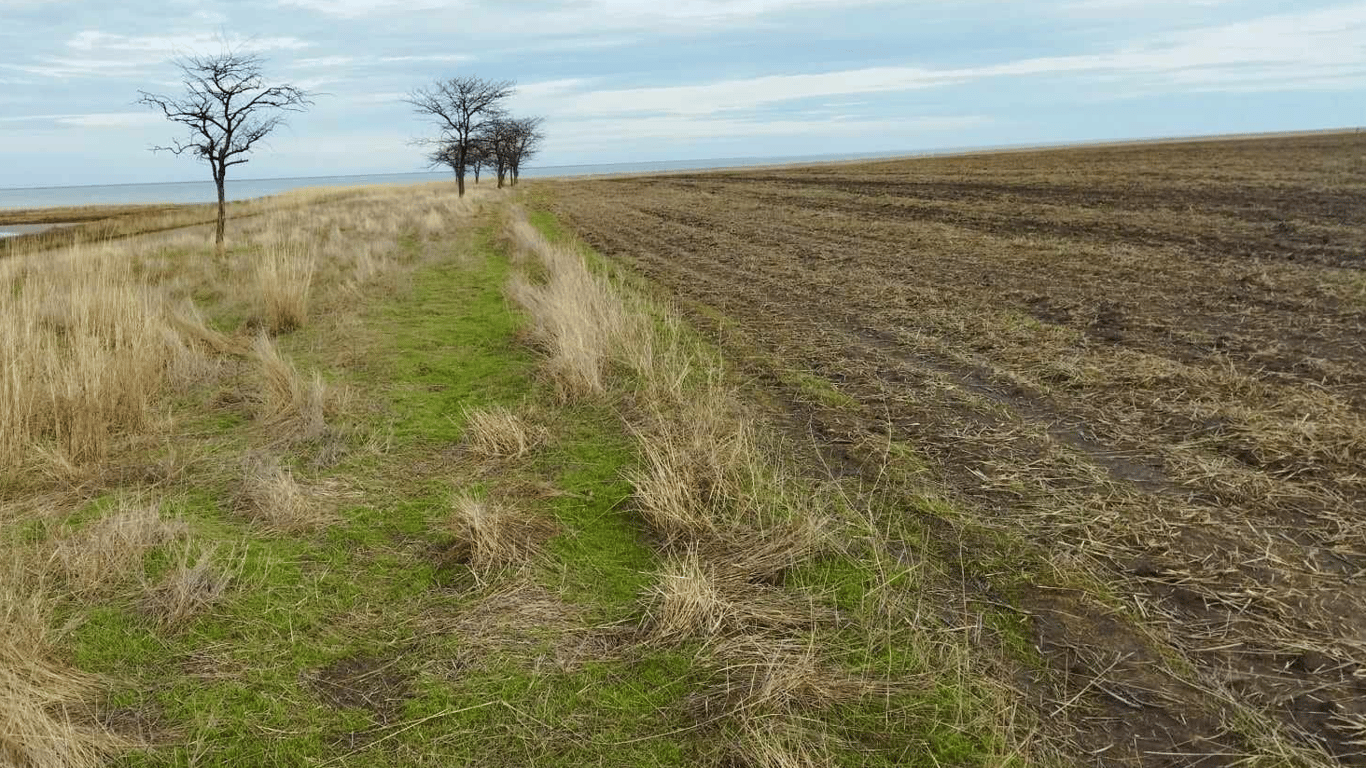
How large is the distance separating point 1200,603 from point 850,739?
1.57 m

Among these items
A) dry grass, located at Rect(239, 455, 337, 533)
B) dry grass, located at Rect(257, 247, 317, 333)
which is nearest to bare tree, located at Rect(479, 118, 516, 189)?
dry grass, located at Rect(257, 247, 317, 333)

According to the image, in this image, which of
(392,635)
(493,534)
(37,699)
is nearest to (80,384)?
(37,699)

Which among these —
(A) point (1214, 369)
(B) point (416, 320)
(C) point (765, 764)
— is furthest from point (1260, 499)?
(B) point (416, 320)

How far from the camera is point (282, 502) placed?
363cm

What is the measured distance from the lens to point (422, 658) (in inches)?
103

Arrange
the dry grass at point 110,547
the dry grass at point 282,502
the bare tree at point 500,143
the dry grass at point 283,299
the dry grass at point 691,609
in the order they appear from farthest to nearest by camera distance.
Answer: the bare tree at point 500,143 → the dry grass at point 283,299 → the dry grass at point 282,502 → the dry grass at point 110,547 → the dry grass at point 691,609

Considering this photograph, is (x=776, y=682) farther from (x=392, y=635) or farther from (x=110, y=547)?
(x=110, y=547)

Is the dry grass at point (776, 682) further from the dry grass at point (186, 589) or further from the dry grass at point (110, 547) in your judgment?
the dry grass at point (110, 547)

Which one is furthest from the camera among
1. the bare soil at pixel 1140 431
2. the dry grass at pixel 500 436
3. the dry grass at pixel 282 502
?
the dry grass at pixel 500 436

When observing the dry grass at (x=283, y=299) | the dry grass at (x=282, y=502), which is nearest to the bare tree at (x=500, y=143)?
the dry grass at (x=283, y=299)

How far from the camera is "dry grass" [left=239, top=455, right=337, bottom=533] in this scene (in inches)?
140

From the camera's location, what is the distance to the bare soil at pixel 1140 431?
2361 millimetres

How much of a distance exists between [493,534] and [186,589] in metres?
1.17

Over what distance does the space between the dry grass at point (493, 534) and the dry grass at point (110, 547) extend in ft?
4.20
